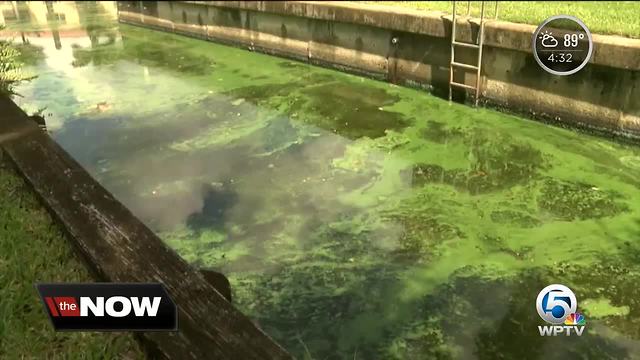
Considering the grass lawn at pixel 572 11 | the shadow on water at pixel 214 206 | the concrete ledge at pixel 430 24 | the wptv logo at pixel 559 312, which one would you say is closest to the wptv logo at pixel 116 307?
the wptv logo at pixel 559 312

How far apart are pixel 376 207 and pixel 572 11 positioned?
19.7 feet

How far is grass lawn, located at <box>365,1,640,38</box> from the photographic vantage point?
7.06m

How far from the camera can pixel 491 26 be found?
7523 mm

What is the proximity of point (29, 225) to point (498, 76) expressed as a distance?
6.78 m

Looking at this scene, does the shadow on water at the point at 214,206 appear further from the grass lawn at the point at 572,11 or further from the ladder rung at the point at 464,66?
the grass lawn at the point at 572,11

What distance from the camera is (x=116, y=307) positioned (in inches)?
83.4

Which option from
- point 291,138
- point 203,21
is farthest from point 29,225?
point 203,21

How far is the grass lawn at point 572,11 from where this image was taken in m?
7.06

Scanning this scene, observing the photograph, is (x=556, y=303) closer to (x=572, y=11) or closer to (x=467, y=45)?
(x=467, y=45)

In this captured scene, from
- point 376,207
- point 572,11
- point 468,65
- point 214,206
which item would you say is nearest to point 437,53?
point 468,65

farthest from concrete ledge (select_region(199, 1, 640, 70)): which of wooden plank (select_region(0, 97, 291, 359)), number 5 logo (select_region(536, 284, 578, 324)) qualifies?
wooden plank (select_region(0, 97, 291, 359))
